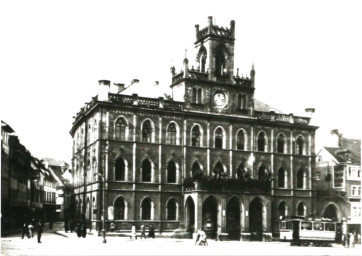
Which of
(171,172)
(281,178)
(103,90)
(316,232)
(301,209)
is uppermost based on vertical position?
(103,90)

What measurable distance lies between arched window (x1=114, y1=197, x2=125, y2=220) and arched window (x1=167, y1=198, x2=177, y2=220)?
389 cm

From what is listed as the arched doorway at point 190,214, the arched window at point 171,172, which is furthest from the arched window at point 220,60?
the arched doorway at point 190,214

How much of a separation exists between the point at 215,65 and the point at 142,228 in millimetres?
15386

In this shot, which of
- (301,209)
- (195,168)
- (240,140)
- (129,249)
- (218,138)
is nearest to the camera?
(129,249)

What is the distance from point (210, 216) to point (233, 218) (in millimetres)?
2056

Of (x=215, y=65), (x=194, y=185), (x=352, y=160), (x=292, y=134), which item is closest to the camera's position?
(x=352, y=160)

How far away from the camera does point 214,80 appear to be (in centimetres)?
4962

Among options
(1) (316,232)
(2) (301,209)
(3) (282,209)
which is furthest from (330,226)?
(2) (301,209)

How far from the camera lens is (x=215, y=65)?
4994cm

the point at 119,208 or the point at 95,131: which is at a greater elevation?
the point at 95,131

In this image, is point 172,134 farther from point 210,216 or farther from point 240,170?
point 210,216

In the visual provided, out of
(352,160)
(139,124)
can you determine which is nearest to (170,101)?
(139,124)

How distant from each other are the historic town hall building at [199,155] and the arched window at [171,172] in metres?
0.08

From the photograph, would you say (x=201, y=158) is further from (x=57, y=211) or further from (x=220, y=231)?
(x=57, y=211)
